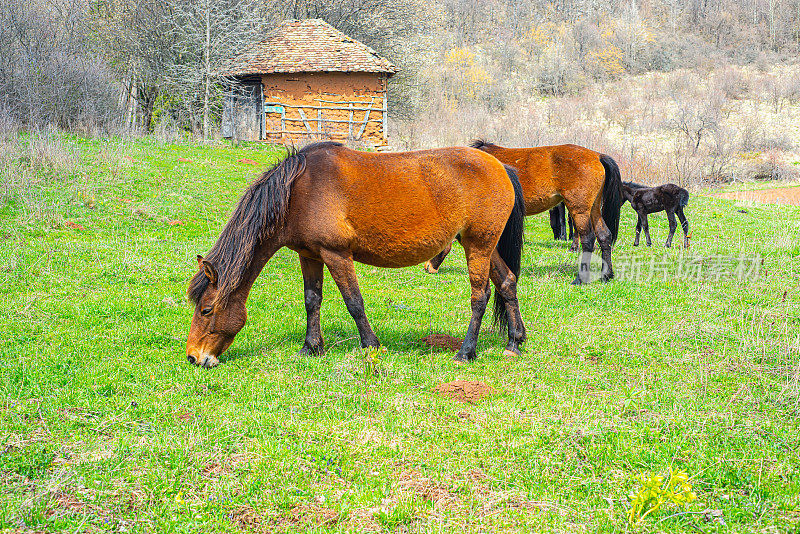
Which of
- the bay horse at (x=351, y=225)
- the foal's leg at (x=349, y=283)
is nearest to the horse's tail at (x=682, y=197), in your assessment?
the bay horse at (x=351, y=225)

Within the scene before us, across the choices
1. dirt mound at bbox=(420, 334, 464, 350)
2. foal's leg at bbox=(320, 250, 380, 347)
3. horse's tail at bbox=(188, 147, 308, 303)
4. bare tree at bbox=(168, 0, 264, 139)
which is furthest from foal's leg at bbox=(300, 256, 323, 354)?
bare tree at bbox=(168, 0, 264, 139)

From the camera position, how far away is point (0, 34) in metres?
20.4

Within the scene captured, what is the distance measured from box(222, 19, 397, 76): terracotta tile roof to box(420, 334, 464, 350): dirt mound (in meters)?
22.3

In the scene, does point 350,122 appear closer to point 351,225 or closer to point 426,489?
point 351,225

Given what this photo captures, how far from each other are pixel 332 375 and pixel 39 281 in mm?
5424

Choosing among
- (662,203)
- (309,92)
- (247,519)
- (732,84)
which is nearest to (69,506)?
(247,519)

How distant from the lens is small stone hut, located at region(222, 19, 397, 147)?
1078 inches

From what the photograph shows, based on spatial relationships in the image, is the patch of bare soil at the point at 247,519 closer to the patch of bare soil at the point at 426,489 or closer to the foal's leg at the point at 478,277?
the patch of bare soil at the point at 426,489

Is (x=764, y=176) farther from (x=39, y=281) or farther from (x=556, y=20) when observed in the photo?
(x=556, y=20)

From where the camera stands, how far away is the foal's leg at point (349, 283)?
20.0 feet

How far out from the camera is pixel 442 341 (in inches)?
276

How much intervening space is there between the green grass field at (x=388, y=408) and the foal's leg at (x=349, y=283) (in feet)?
0.86

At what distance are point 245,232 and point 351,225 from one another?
43.2 inches

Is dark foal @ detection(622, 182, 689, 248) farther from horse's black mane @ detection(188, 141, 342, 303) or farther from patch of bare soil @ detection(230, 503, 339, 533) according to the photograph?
patch of bare soil @ detection(230, 503, 339, 533)
